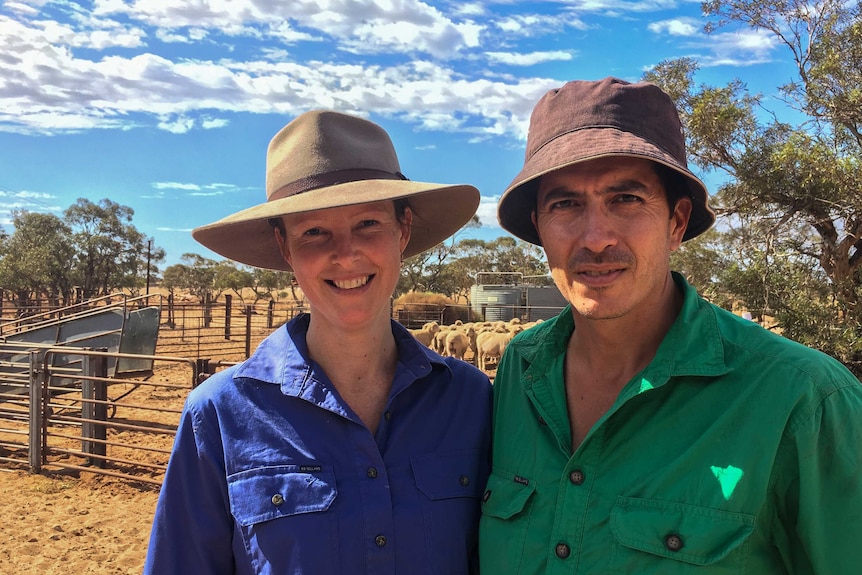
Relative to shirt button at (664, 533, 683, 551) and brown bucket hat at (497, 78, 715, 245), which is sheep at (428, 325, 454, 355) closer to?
brown bucket hat at (497, 78, 715, 245)

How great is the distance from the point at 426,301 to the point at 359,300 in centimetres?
2986

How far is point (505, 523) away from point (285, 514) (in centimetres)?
65

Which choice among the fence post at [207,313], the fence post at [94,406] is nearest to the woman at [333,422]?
the fence post at [94,406]

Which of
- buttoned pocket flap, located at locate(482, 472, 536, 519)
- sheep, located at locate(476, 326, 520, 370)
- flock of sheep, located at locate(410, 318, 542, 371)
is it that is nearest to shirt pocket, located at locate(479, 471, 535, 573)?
buttoned pocket flap, located at locate(482, 472, 536, 519)

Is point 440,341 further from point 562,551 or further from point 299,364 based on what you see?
point 562,551

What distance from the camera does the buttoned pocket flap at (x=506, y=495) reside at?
184 centimetres

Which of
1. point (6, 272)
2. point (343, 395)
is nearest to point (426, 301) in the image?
point (6, 272)

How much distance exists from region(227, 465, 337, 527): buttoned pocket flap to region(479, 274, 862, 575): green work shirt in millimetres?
523

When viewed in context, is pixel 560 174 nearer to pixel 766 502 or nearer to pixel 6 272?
pixel 766 502

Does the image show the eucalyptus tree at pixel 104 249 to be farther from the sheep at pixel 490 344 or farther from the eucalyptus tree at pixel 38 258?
the sheep at pixel 490 344

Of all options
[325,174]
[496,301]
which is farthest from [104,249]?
[325,174]

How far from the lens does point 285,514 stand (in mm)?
1839

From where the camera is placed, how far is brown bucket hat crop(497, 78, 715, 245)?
180 centimetres

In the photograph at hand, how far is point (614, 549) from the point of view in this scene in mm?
1604
